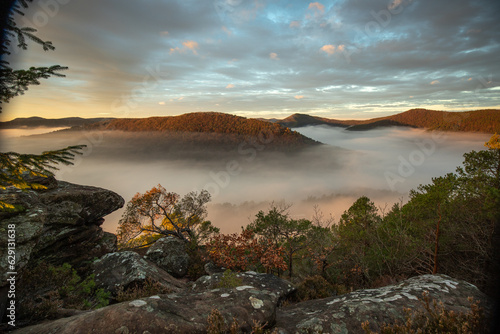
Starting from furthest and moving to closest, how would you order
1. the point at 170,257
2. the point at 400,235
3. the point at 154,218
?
1. the point at 154,218
2. the point at 400,235
3. the point at 170,257

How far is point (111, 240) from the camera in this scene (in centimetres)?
1465

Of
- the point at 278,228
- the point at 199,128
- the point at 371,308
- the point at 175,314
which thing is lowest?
the point at 278,228

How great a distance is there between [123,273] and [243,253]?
809 cm

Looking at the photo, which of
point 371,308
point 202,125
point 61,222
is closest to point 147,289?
point 61,222

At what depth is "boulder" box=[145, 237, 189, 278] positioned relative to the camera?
15.1 meters

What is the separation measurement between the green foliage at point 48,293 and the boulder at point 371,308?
580 centimetres

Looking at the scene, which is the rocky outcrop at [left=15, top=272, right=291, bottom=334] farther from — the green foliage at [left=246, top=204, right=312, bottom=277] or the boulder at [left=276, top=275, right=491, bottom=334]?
the green foliage at [left=246, top=204, right=312, bottom=277]

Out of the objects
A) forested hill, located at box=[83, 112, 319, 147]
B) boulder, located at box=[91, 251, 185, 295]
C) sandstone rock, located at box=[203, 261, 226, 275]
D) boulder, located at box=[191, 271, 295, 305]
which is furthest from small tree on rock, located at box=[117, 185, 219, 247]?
forested hill, located at box=[83, 112, 319, 147]

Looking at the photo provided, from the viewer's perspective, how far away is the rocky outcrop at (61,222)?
20.7 ft

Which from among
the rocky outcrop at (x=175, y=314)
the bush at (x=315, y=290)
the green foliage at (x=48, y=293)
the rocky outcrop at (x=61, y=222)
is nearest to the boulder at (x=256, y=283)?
the bush at (x=315, y=290)

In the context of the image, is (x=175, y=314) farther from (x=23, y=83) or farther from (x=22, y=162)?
(x=23, y=83)

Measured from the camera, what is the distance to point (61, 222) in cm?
1113

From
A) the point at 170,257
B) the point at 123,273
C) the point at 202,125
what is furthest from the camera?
the point at 202,125

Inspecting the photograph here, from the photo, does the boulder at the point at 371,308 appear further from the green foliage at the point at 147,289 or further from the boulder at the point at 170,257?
the boulder at the point at 170,257
